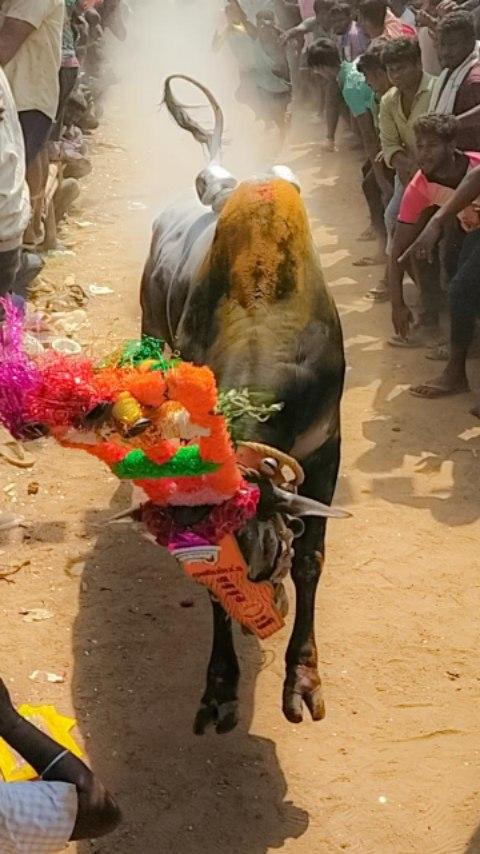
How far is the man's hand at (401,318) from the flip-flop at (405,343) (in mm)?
45

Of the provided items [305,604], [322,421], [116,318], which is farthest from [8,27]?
[305,604]

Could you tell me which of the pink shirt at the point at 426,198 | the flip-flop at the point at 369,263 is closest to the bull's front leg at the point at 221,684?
the pink shirt at the point at 426,198

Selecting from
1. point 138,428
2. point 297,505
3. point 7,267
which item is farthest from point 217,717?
point 7,267

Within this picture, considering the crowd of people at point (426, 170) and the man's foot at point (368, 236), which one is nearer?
the crowd of people at point (426, 170)

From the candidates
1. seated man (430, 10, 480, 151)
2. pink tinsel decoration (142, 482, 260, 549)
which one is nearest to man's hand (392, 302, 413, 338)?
seated man (430, 10, 480, 151)

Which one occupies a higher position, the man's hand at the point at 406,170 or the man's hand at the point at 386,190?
the man's hand at the point at 406,170

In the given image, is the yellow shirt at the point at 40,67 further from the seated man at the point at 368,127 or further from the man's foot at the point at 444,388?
the man's foot at the point at 444,388

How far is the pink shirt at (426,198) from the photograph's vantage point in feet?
23.3

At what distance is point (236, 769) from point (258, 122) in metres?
11.9

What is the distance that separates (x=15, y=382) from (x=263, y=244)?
1674 millimetres

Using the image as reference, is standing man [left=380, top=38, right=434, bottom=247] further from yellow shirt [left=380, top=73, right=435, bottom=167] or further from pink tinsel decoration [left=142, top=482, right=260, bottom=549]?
pink tinsel decoration [left=142, top=482, right=260, bottom=549]

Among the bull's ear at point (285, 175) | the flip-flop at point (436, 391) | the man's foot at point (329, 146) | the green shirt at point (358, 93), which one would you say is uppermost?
the bull's ear at point (285, 175)

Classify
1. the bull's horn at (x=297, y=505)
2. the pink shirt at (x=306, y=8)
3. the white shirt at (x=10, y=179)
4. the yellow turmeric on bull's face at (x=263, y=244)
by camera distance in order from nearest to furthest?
1. the bull's horn at (x=297, y=505)
2. the yellow turmeric on bull's face at (x=263, y=244)
3. the white shirt at (x=10, y=179)
4. the pink shirt at (x=306, y=8)

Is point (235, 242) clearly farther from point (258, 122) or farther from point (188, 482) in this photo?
point (258, 122)
